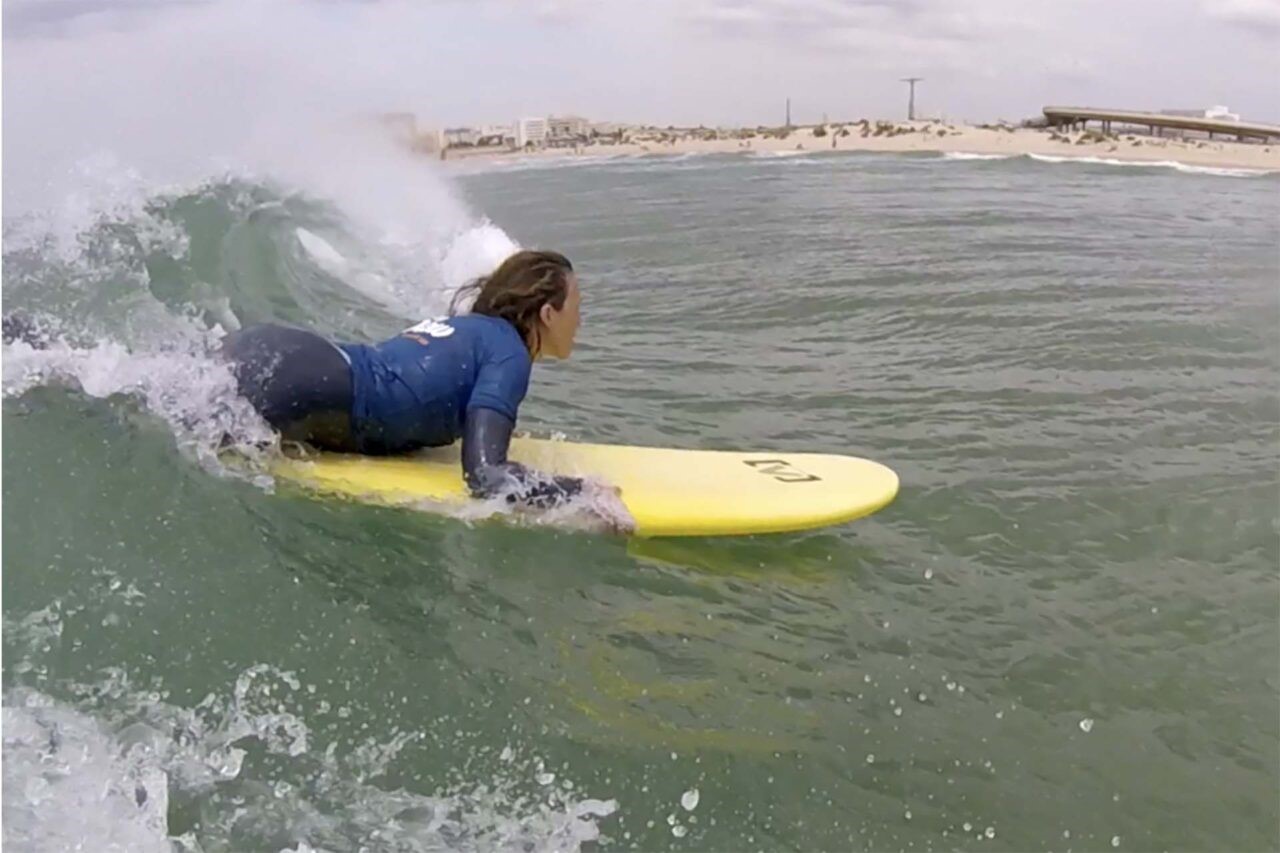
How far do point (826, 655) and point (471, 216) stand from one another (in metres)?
13.2

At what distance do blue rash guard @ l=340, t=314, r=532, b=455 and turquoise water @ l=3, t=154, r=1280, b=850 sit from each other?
0.39 m

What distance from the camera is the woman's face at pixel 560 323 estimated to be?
422 cm

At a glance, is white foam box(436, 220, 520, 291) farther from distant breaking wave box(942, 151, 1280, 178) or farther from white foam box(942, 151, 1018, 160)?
white foam box(942, 151, 1018, 160)

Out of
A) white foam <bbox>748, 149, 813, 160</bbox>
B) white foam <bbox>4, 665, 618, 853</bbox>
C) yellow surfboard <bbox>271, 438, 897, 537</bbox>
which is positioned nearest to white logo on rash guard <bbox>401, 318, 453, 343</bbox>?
yellow surfboard <bbox>271, 438, 897, 537</bbox>

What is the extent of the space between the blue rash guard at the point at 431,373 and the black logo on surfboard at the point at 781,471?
111 cm

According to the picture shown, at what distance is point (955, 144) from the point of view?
39.8 metres

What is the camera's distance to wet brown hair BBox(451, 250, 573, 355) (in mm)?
4195

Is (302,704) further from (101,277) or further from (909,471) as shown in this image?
(101,277)

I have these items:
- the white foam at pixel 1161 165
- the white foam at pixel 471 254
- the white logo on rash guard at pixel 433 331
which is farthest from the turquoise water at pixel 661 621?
the white foam at pixel 1161 165

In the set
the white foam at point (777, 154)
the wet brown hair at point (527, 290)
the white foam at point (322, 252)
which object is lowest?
the white foam at point (322, 252)

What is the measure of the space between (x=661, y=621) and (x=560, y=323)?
1329mm

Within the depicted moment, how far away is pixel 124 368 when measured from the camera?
14.4ft

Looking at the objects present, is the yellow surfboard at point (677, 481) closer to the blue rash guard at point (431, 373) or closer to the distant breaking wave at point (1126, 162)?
the blue rash guard at point (431, 373)

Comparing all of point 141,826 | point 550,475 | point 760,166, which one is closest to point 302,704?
point 141,826
